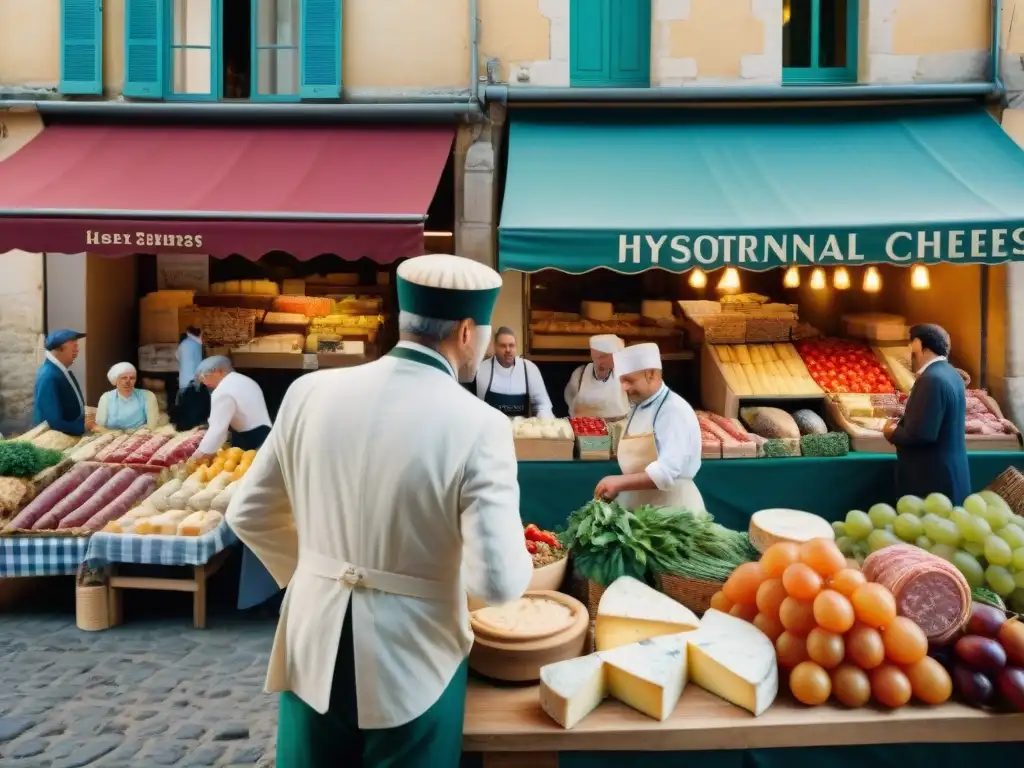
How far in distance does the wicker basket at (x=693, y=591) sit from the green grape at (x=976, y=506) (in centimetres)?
103

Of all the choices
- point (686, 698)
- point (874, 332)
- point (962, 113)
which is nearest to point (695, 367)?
point (874, 332)

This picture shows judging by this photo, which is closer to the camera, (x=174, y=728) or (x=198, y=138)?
(x=174, y=728)

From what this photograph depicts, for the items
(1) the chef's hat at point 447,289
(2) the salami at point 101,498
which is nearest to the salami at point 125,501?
(2) the salami at point 101,498

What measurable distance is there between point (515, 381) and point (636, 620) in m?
5.52

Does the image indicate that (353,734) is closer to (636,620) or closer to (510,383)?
(636,620)

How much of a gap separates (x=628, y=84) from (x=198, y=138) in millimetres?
4355

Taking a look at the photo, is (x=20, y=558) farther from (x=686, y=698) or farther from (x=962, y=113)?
(x=962, y=113)

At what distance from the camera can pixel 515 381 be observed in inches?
333

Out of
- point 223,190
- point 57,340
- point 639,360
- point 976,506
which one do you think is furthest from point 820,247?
point 57,340

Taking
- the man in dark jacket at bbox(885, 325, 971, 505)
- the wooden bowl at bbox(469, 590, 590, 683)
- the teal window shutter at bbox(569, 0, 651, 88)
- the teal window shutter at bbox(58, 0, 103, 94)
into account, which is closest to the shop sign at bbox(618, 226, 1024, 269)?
the man in dark jacket at bbox(885, 325, 971, 505)

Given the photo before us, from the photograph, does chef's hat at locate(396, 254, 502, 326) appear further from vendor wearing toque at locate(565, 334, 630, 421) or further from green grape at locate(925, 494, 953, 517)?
vendor wearing toque at locate(565, 334, 630, 421)

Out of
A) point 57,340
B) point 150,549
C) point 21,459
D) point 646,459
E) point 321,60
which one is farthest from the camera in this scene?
point 321,60

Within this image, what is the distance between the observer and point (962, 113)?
8984mm

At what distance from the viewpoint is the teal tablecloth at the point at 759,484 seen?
7320mm
